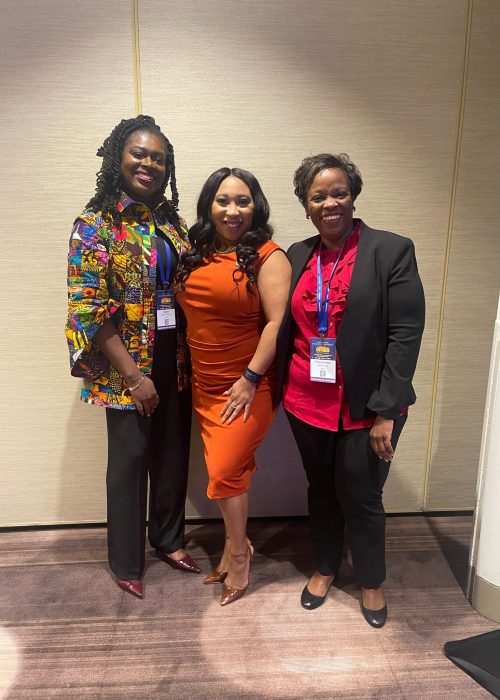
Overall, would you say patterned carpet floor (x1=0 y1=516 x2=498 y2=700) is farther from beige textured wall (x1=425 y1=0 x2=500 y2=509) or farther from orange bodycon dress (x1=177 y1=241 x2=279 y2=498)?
orange bodycon dress (x1=177 y1=241 x2=279 y2=498)

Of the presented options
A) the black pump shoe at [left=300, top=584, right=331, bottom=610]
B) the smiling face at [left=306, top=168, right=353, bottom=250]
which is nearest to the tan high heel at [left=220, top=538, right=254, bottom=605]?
the black pump shoe at [left=300, top=584, right=331, bottom=610]

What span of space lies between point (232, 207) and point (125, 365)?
0.69 m

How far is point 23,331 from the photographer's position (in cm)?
234

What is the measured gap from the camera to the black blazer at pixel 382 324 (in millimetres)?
1639

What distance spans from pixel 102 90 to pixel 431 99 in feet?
4.65

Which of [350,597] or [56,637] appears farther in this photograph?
[350,597]

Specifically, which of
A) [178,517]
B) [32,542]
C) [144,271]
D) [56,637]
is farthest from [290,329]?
[32,542]

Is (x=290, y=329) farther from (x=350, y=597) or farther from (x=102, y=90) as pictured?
(x=102, y=90)

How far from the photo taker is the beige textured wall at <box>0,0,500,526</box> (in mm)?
2086

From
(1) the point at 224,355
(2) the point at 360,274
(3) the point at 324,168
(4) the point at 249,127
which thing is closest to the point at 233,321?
(1) the point at 224,355

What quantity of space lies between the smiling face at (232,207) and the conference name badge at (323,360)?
490mm

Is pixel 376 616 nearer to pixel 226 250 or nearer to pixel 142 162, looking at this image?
pixel 226 250

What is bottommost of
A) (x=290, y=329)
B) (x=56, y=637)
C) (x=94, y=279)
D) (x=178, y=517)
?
(x=56, y=637)

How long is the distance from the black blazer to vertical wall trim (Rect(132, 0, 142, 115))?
3.74 ft
